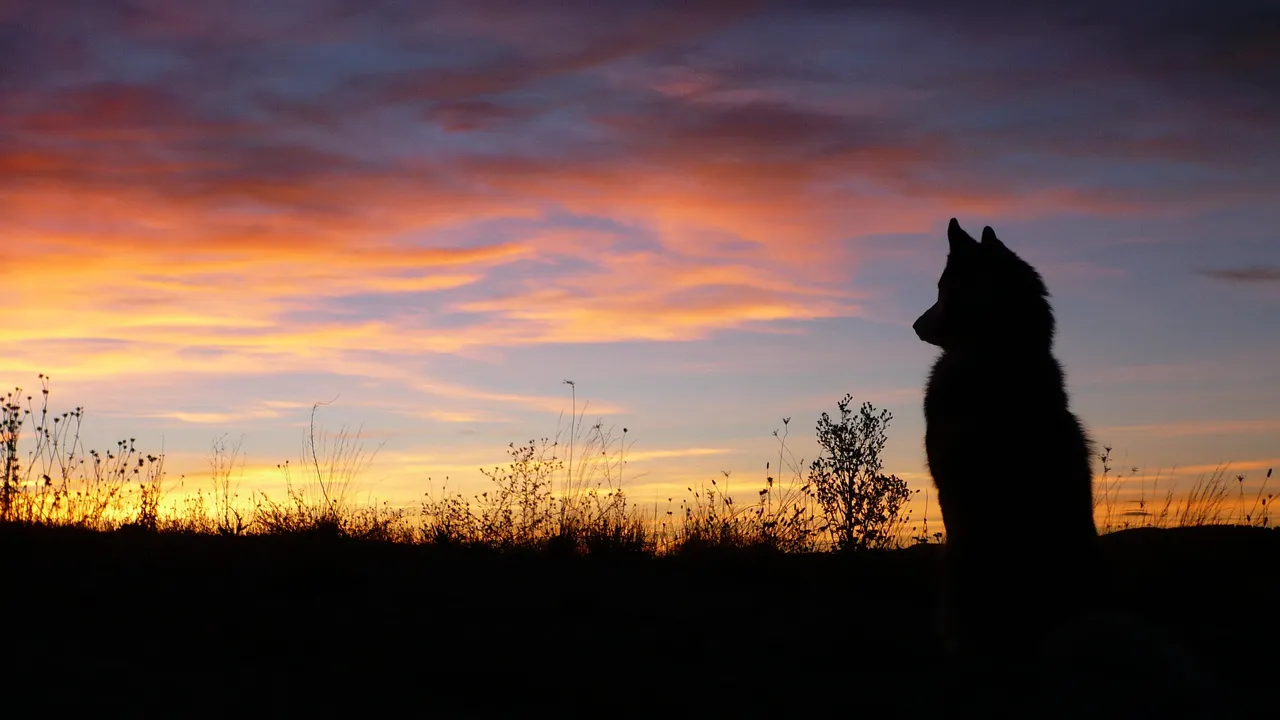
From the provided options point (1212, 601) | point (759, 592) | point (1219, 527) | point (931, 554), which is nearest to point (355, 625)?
point (759, 592)

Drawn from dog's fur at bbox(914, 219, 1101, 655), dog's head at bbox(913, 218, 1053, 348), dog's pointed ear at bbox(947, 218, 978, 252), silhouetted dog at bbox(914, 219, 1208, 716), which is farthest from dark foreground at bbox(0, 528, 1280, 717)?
dog's pointed ear at bbox(947, 218, 978, 252)

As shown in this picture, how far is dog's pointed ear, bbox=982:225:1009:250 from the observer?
5.82 m

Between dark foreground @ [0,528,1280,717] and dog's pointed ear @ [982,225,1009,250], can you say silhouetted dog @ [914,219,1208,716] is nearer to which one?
dog's pointed ear @ [982,225,1009,250]

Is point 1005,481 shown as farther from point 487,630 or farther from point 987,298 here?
point 487,630

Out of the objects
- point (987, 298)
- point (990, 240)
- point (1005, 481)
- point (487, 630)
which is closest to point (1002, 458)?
point (1005, 481)

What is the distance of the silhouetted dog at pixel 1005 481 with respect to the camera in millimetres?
5082

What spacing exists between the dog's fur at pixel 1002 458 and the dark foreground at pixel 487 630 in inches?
21.0

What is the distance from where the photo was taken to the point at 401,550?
814 centimetres

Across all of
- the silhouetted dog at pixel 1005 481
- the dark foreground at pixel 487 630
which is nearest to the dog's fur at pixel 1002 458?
the silhouetted dog at pixel 1005 481

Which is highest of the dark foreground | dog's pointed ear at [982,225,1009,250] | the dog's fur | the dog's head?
dog's pointed ear at [982,225,1009,250]

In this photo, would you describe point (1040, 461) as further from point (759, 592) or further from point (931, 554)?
Result: point (931, 554)

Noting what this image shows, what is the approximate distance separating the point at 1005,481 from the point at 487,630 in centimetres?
291

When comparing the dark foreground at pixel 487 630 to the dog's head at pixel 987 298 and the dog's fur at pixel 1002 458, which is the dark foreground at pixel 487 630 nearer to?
the dog's fur at pixel 1002 458

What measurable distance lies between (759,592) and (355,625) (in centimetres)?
302
